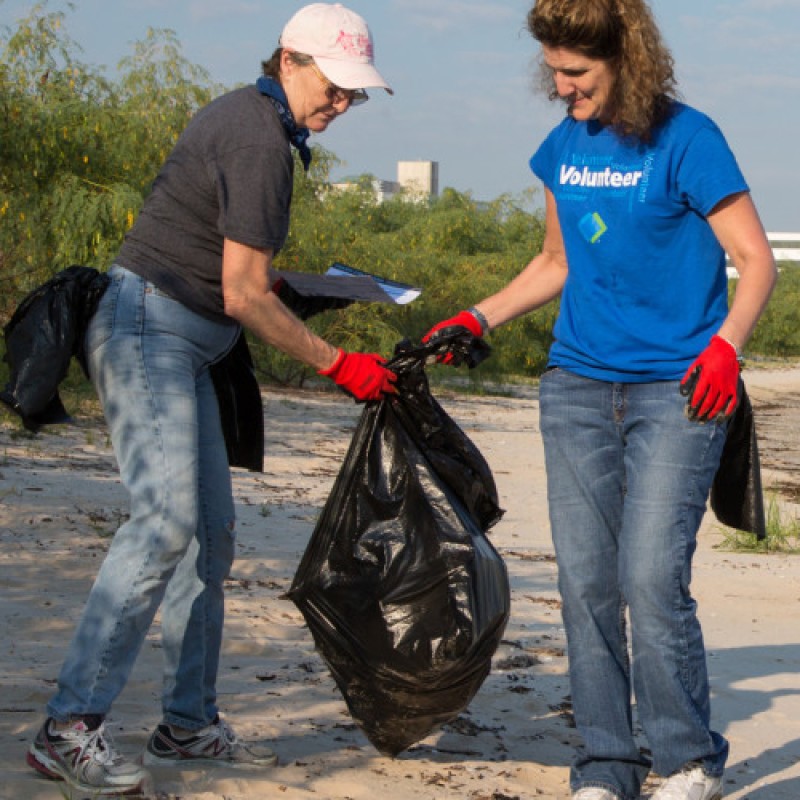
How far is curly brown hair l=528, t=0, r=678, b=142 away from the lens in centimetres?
313

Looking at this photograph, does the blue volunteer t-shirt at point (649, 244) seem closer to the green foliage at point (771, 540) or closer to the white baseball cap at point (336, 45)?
the white baseball cap at point (336, 45)

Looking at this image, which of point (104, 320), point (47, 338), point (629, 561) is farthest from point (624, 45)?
point (47, 338)

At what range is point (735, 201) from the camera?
3.12 metres

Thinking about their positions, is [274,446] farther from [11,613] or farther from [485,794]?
[485,794]

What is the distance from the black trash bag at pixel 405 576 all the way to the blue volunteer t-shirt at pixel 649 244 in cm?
47

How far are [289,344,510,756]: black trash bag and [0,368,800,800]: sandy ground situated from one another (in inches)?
9.4

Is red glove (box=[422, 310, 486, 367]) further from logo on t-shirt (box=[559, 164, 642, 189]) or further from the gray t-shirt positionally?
the gray t-shirt

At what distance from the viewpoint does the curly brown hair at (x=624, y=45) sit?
3.13 metres

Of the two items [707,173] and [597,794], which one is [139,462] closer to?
[597,794]

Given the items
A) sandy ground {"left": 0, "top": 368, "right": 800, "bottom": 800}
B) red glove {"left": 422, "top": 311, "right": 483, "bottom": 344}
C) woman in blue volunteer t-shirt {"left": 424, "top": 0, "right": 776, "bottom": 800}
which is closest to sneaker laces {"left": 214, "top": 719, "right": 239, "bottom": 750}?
sandy ground {"left": 0, "top": 368, "right": 800, "bottom": 800}

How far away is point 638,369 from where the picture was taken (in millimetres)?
3229

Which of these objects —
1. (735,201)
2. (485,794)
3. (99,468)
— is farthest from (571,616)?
(99,468)

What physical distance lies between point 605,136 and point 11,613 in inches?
108

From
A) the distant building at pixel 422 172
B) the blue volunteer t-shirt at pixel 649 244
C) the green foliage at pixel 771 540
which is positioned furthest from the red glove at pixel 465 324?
the distant building at pixel 422 172
